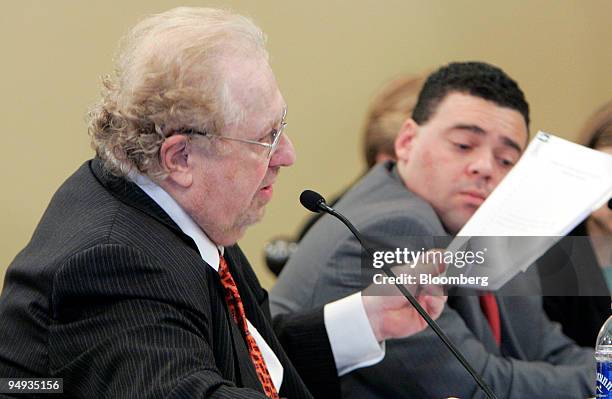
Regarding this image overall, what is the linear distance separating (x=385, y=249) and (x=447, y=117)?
484mm

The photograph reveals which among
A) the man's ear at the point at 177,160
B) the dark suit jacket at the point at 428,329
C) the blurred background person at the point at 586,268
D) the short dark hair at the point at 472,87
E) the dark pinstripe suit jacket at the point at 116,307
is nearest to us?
the dark pinstripe suit jacket at the point at 116,307

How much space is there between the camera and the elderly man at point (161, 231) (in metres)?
1.42

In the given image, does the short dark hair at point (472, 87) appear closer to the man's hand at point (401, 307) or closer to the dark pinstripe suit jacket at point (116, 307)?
the man's hand at point (401, 307)

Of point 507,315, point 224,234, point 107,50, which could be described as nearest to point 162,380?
point 224,234

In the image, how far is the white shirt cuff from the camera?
203 centimetres

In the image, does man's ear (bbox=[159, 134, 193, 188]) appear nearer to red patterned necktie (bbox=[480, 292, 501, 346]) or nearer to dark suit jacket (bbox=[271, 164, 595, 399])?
dark suit jacket (bbox=[271, 164, 595, 399])

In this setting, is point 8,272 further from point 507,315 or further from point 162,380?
point 507,315

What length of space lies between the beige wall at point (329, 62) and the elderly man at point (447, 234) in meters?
1.35

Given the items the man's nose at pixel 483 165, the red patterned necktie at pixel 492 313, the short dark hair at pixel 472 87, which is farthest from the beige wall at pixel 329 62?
the red patterned necktie at pixel 492 313

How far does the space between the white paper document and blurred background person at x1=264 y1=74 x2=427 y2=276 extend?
54.6 inches

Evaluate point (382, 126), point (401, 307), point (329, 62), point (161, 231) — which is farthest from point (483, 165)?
point (329, 62)

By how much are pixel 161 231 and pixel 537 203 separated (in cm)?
83

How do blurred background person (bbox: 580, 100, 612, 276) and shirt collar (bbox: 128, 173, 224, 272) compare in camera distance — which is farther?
blurred background person (bbox: 580, 100, 612, 276)

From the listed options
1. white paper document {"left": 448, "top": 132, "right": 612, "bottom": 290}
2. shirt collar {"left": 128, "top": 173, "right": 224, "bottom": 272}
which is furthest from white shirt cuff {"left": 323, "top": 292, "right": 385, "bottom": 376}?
shirt collar {"left": 128, "top": 173, "right": 224, "bottom": 272}
